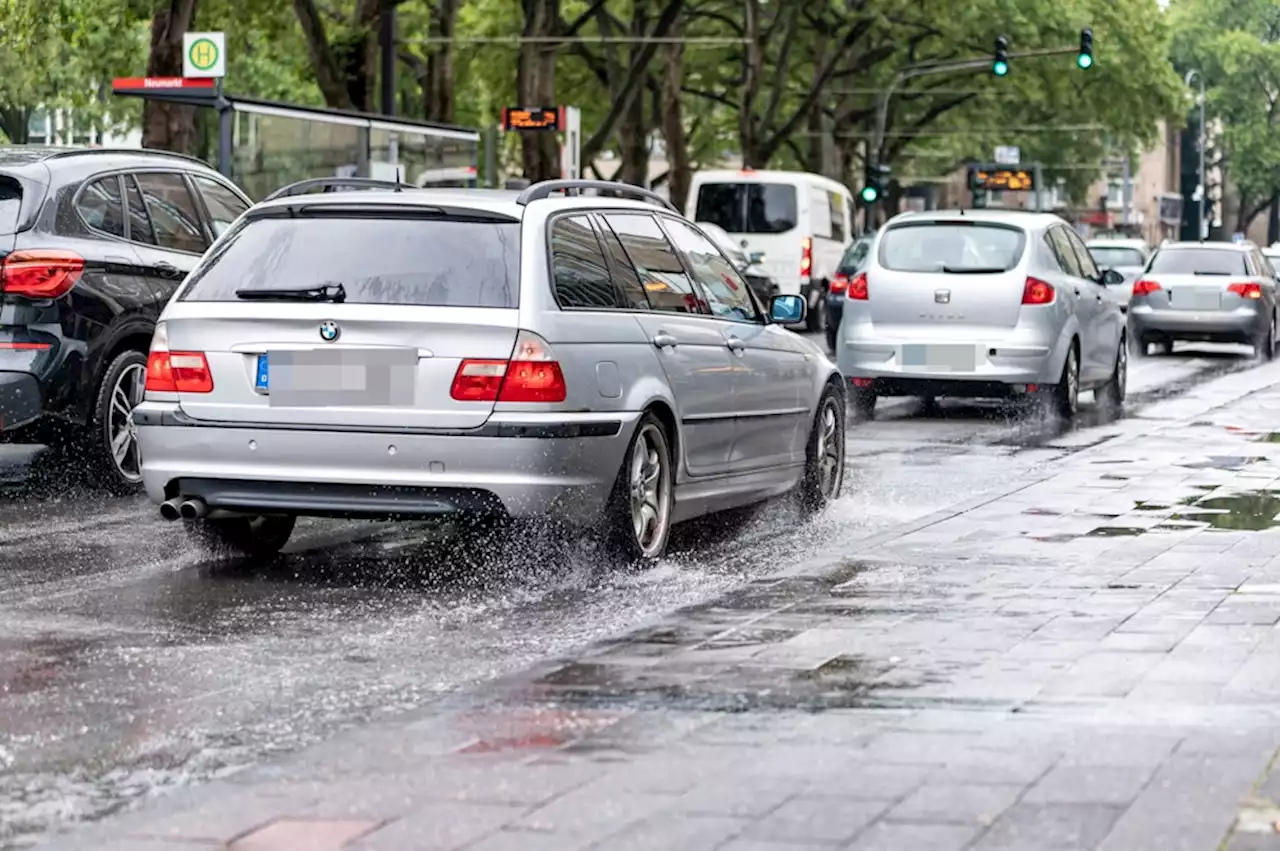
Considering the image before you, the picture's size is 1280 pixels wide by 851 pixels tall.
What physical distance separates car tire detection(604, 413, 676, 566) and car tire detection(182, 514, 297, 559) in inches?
56.1

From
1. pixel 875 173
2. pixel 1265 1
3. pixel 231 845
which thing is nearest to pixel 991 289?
pixel 231 845

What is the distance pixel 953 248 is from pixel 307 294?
9.72 m

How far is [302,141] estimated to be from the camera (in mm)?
27719

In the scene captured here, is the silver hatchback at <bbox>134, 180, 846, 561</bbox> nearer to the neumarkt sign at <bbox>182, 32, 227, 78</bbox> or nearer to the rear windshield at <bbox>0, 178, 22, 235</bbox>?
the rear windshield at <bbox>0, 178, 22, 235</bbox>

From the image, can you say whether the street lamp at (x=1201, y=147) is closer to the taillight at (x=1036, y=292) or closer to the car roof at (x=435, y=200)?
the taillight at (x=1036, y=292)

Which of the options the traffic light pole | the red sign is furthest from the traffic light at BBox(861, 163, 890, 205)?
the red sign

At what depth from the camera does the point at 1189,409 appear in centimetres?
1988

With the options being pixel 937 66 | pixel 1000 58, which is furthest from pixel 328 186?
pixel 937 66

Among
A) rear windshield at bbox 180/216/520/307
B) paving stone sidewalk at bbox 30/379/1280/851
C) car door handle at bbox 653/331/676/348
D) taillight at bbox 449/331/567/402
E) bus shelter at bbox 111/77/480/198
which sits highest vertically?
bus shelter at bbox 111/77/480/198

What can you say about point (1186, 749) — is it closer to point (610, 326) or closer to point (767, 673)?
point (767, 673)

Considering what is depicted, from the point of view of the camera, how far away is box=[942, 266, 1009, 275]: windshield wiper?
Result: 17.9 metres

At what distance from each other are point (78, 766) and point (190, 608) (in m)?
2.71

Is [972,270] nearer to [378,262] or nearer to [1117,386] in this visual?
[1117,386]

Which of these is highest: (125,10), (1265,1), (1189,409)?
(1265,1)
